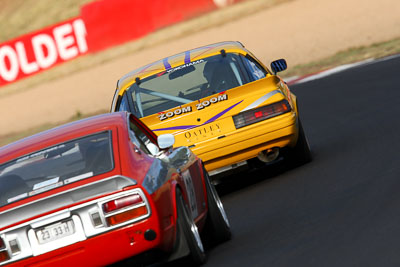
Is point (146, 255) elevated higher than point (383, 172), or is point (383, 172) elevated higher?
point (146, 255)

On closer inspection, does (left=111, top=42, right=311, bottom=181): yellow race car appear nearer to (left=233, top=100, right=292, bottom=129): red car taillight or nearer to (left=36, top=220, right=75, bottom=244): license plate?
(left=233, top=100, right=292, bottom=129): red car taillight

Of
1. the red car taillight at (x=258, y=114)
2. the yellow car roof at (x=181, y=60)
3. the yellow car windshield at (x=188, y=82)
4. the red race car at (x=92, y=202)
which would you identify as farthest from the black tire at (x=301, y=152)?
the red race car at (x=92, y=202)

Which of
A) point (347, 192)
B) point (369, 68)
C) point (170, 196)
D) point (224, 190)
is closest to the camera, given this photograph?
point (170, 196)

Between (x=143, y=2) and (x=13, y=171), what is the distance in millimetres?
30329

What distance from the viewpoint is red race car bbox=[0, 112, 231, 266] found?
554 centimetres

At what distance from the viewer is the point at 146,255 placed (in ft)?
18.6

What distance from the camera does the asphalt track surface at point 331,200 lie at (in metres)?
6.09

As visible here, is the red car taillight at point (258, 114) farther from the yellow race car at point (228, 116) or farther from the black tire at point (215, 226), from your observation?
the black tire at point (215, 226)

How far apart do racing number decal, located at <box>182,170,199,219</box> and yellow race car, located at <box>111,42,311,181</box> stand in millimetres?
2161

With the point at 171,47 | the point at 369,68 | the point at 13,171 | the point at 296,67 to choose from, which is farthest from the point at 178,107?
the point at 171,47

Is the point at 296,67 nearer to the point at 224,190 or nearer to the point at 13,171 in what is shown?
the point at 224,190

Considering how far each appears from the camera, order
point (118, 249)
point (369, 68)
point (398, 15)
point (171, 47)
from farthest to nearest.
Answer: point (171, 47) → point (398, 15) → point (369, 68) → point (118, 249)

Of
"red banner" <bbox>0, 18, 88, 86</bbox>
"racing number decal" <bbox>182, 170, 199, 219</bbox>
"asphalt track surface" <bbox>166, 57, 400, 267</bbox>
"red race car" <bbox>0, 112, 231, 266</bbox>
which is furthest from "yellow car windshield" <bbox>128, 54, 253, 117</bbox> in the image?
"red banner" <bbox>0, 18, 88, 86</bbox>

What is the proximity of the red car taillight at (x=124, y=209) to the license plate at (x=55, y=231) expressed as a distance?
22cm
